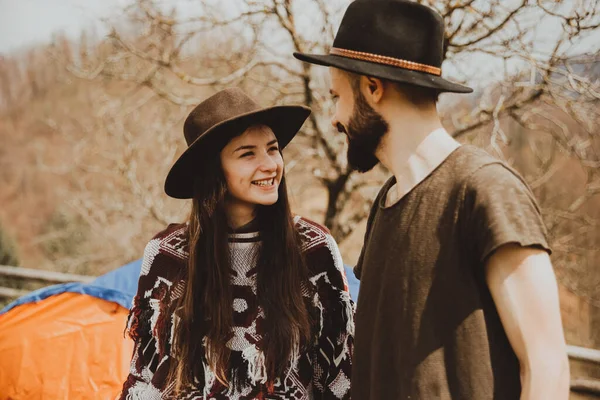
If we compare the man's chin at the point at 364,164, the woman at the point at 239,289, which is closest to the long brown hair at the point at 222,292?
the woman at the point at 239,289

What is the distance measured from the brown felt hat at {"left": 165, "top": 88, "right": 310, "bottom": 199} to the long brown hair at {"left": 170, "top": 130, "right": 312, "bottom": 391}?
0.06 metres

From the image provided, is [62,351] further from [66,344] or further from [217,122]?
[217,122]

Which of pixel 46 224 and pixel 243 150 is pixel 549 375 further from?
pixel 46 224

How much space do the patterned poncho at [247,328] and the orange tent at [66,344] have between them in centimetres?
118

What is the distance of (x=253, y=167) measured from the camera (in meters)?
1.94

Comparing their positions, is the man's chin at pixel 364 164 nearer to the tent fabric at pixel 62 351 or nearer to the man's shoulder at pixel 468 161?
the man's shoulder at pixel 468 161

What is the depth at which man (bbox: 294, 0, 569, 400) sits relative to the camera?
106cm

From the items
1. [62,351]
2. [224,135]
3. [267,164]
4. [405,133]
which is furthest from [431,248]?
[62,351]

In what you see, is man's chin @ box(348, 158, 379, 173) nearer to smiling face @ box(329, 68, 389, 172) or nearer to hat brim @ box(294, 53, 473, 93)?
smiling face @ box(329, 68, 389, 172)

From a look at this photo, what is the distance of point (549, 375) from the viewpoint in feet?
3.46

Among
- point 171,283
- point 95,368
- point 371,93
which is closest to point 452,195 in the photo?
point 371,93

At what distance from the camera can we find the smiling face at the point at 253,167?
1.94 meters

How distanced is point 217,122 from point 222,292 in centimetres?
63

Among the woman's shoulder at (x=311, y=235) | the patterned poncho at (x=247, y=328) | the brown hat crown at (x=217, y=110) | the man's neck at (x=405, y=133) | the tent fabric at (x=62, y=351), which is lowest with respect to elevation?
the tent fabric at (x=62, y=351)
